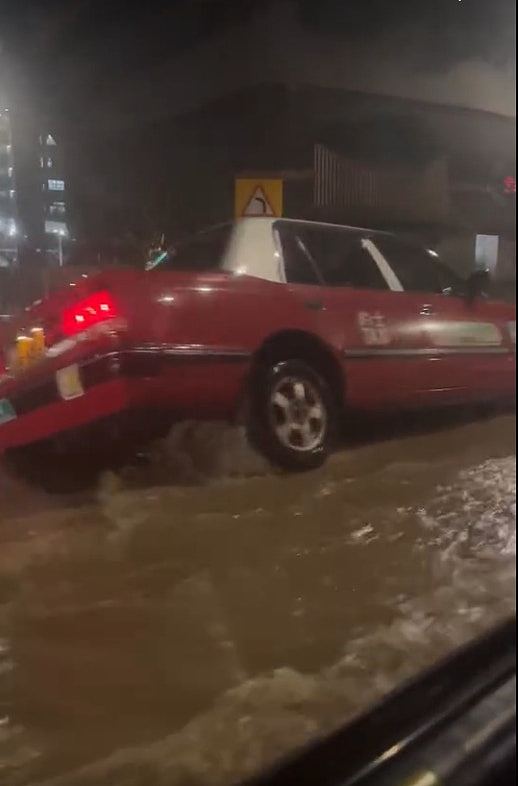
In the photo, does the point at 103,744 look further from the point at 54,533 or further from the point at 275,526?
the point at 275,526

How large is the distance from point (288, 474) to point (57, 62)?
0.71 metres

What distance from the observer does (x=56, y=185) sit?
1049mm

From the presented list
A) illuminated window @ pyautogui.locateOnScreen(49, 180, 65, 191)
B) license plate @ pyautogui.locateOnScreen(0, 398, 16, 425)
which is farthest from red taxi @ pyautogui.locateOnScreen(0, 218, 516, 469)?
illuminated window @ pyautogui.locateOnScreen(49, 180, 65, 191)

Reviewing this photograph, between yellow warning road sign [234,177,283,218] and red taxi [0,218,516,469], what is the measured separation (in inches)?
0.8

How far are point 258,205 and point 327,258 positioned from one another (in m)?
0.17

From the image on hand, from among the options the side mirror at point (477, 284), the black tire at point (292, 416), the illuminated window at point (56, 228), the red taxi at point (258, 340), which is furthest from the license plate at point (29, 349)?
the side mirror at point (477, 284)

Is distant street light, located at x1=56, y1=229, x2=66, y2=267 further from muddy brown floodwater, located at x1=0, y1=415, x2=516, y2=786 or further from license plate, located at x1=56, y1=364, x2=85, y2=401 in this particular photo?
muddy brown floodwater, located at x1=0, y1=415, x2=516, y2=786

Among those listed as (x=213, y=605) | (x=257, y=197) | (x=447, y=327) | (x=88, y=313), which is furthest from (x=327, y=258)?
(x=213, y=605)

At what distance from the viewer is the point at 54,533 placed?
108 cm

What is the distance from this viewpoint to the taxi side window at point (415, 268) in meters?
→ 1.46

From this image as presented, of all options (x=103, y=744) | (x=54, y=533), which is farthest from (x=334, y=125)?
(x=103, y=744)

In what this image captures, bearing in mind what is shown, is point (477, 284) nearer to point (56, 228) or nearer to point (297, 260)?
point (297, 260)

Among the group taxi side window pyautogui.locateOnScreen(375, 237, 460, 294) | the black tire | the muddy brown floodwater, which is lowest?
the muddy brown floodwater

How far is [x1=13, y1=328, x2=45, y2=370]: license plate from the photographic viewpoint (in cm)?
100
